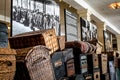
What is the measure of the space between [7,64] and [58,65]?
903mm

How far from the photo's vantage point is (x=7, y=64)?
156cm

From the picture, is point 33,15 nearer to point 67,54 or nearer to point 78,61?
point 78,61

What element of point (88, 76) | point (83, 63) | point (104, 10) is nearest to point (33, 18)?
point (83, 63)

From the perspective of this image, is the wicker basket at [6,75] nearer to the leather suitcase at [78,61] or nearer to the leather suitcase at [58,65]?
the leather suitcase at [58,65]

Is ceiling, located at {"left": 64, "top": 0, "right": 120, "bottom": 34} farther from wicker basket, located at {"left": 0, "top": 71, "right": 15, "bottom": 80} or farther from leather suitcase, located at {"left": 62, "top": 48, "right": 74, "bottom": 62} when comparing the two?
wicker basket, located at {"left": 0, "top": 71, "right": 15, "bottom": 80}

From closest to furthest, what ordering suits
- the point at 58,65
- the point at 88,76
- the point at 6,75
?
the point at 6,75, the point at 58,65, the point at 88,76

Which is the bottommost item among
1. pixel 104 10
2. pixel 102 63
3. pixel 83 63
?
pixel 102 63

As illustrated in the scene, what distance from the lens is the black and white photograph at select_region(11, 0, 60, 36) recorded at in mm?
3621

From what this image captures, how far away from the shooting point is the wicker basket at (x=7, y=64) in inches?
59.0

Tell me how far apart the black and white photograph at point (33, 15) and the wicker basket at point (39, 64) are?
66.7 inches

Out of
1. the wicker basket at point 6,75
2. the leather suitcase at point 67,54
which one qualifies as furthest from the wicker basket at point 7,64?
the leather suitcase at point 67,54

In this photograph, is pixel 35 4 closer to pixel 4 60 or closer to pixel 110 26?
pixel 4 60

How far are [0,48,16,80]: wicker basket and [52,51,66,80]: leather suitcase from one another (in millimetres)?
702

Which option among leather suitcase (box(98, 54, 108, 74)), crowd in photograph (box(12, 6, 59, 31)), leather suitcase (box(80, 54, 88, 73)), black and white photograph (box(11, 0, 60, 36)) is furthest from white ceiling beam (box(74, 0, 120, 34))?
leather suitcase (box(80, 54, 88, 73))
